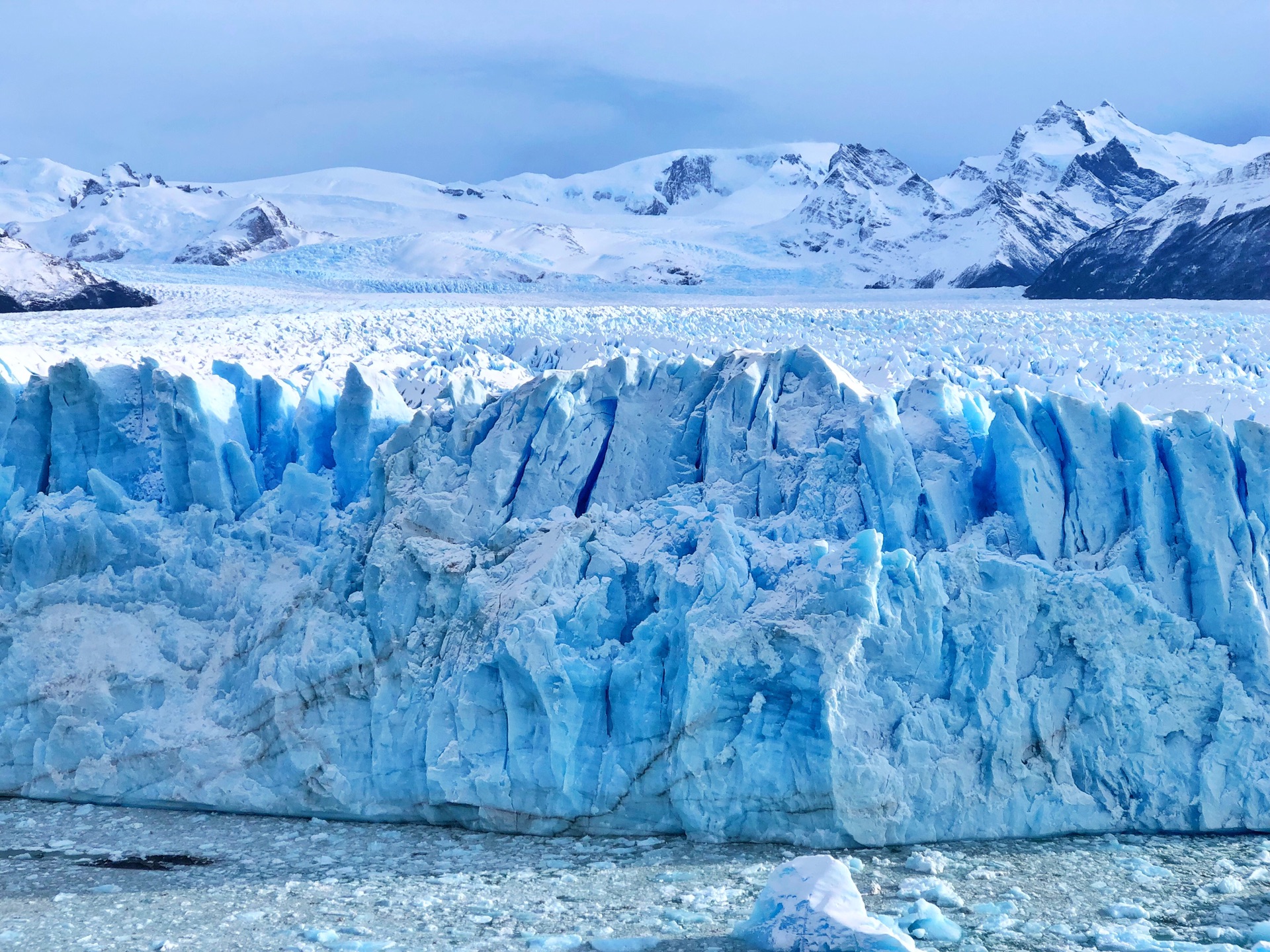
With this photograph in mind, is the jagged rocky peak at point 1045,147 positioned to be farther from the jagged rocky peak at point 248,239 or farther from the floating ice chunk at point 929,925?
the floating ice chunk at point 929,925

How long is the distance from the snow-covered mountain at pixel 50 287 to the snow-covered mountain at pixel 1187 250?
18.4 m

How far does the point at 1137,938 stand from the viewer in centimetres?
489

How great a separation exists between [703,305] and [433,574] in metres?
13.6

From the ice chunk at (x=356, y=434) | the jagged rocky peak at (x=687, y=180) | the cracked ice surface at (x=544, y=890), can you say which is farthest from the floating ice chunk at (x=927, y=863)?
the jagged rocky peak at (x=687, y=180)

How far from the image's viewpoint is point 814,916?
4828 mm

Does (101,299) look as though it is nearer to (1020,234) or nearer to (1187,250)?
(1187,250)

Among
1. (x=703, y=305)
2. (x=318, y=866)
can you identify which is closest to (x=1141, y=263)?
(x=703, y=305)

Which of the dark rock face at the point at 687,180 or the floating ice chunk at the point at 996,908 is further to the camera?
the dark rock face at the point at 687,180

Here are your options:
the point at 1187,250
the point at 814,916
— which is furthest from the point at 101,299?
the point at 1187,250

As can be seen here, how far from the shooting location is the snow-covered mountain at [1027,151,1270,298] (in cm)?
2055

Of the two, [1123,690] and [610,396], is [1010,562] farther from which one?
[610,396]

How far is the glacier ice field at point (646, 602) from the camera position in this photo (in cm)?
620

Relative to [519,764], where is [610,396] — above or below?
above

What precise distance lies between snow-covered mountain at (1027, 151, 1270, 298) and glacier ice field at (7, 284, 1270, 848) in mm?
13639
